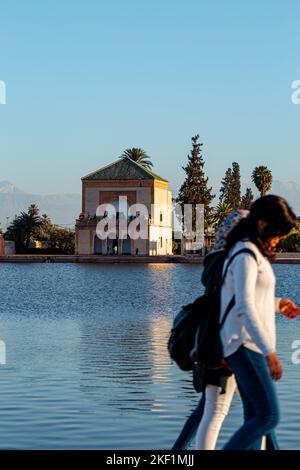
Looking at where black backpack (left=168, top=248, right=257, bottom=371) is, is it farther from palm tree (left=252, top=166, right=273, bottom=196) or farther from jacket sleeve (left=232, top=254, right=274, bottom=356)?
palm tree (left=252, top=166, right=273, bottom=196)

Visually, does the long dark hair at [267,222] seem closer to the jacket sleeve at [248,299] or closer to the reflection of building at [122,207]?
the jacket sleeve at [248,299]

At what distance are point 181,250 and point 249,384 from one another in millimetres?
101062

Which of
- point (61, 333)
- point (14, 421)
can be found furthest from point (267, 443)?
point (61, 333)

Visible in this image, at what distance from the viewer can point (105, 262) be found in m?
100

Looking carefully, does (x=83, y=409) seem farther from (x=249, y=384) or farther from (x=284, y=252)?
(x=284, y=252)

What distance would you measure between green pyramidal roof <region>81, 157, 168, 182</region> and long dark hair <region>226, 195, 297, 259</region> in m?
96.7

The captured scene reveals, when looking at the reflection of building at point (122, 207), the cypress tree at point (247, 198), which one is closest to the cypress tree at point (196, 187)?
the reflection of building at point (122, 207)

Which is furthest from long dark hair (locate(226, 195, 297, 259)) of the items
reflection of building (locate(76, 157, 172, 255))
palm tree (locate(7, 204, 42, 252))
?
palm tree (locate(7, 204, 42, 252))

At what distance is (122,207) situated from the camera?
10269cm

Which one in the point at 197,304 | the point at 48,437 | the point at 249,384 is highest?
the point at 197,304

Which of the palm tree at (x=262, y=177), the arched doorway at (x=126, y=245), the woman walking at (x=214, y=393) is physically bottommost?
the woman walking at (x=214, y=393)

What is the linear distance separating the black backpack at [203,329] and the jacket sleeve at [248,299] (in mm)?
73

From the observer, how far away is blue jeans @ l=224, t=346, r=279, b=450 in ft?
19.3

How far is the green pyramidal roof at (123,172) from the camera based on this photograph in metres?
104
